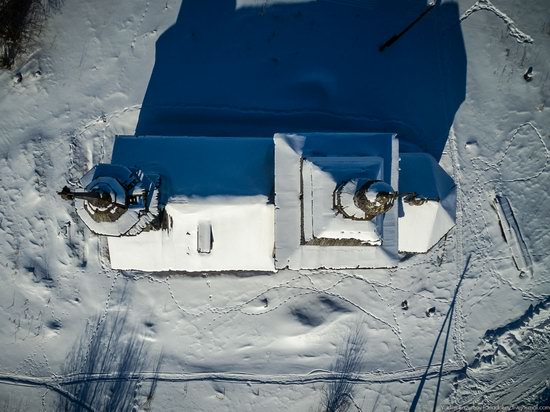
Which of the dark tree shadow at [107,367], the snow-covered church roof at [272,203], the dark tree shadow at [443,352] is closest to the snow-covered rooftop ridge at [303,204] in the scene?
the snow-covered church roof at [272,203]

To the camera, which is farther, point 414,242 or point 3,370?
point 3,370

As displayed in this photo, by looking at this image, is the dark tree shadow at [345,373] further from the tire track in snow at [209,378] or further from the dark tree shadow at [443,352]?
the dark tree shadow at [443,352]

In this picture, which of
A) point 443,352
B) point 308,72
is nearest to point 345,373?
point 443,352

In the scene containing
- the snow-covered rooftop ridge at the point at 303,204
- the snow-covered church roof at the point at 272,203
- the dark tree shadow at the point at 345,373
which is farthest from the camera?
the dark tree shadow at the point at 345,373

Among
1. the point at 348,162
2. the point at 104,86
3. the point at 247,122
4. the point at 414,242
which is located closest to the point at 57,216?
the point at 104,86

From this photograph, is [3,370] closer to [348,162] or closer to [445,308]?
[348,162]

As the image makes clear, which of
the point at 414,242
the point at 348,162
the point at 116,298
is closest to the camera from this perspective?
the point at 348,162
